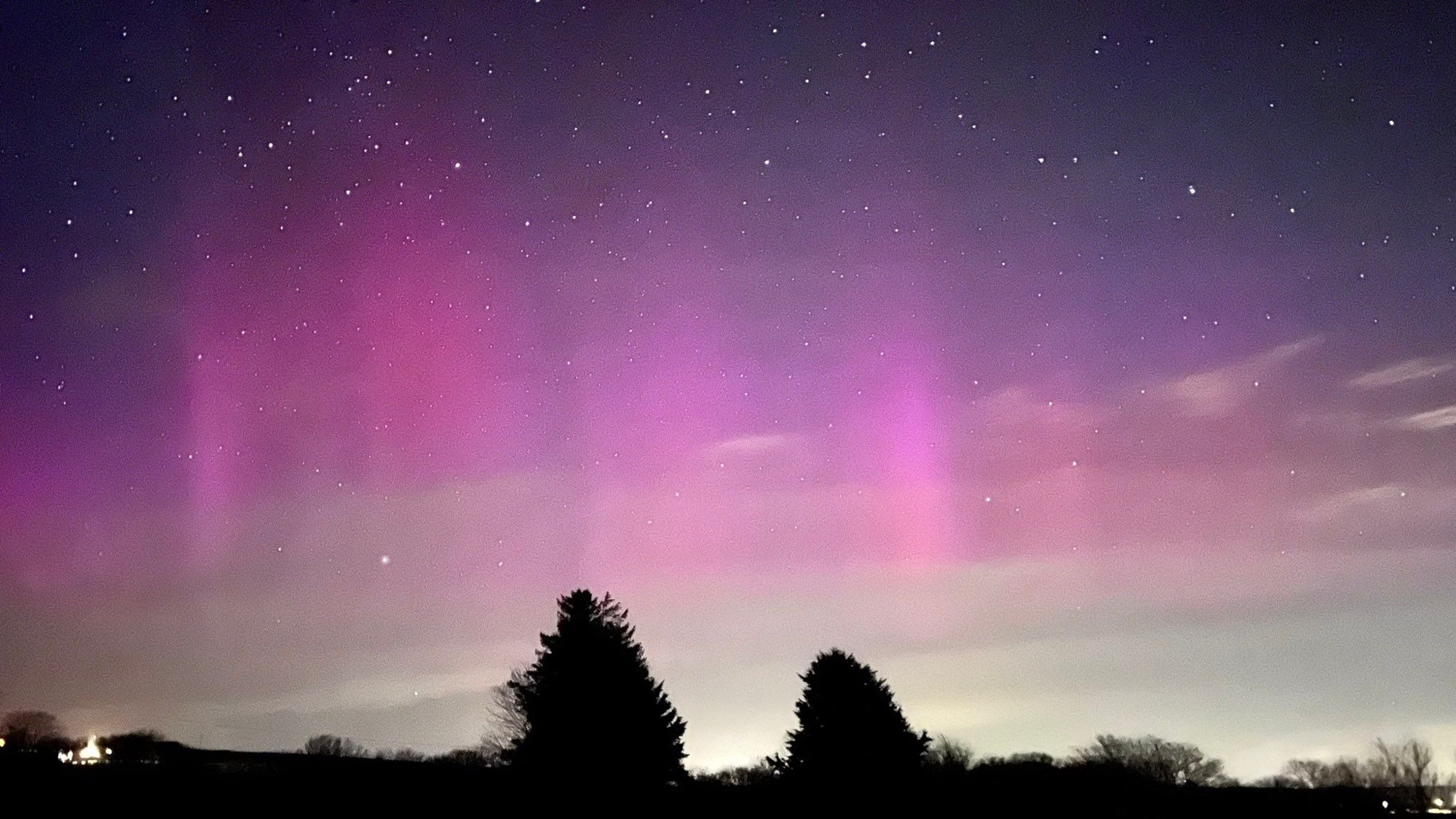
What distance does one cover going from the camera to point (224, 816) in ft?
56.6

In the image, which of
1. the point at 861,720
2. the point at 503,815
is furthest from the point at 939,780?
the point at 503,815

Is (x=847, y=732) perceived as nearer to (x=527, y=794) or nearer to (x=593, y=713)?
(x=593, y=713)

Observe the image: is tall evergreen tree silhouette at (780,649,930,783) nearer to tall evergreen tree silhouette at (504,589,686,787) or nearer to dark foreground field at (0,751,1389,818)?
dark foreground field at (0,751,1389,818)

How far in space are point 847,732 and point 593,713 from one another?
10.1 m

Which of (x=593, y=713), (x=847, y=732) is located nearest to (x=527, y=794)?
(x=593, y=713)

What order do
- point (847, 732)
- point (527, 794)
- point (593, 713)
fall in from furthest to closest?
point (847, 732), point (593, 713), point (527, 794)

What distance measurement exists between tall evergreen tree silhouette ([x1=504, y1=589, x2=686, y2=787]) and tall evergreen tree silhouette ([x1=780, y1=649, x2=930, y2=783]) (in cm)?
631

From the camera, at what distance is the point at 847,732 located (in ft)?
119

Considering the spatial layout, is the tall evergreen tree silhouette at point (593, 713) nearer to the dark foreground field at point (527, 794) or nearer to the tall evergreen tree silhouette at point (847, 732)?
the dark foreground field at point (527, 794)

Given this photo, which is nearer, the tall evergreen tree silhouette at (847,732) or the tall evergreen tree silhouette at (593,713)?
the tall evergreen tree silhouette at (593,713)

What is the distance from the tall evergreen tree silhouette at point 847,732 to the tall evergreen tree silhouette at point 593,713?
631cm

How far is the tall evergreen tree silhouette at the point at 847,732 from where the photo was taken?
117 feet

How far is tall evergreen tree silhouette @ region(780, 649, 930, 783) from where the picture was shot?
117 feet

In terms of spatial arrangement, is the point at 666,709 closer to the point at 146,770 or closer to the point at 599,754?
the point at 599,754
